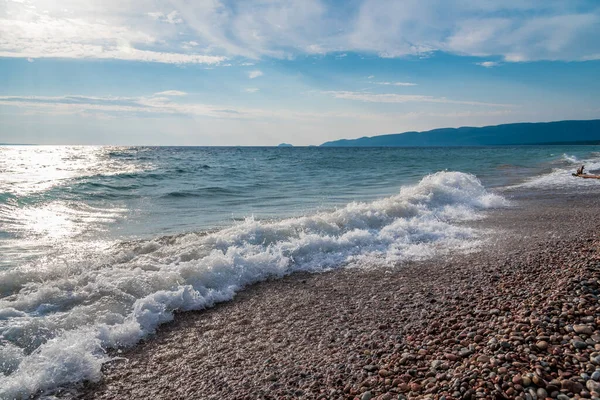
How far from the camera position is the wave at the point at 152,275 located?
496 centimetres

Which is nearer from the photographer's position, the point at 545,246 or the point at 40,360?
the point at 40,360

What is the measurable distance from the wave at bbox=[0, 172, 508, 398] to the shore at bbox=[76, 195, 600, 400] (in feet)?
1.35

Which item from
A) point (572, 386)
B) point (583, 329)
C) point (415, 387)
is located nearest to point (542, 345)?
point (583, 329)

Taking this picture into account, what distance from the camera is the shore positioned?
11.9 ft

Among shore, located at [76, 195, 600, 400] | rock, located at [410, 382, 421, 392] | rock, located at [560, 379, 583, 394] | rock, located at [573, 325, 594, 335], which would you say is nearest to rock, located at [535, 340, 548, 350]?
shore, located at [76, 195, 600, 400]

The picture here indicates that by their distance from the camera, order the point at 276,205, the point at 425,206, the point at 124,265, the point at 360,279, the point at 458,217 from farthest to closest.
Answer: the point at 276,205 → the point at 425,206 → the point at 458,217 → the point at 124,265 → the point at 360,279

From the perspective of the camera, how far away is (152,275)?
23.9ft

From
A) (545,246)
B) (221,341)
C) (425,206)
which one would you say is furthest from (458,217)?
(221,341)

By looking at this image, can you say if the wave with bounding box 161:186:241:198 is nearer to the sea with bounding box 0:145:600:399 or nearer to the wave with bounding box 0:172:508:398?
the sea with bounding box 0:145:600:399

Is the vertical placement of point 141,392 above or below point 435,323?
below

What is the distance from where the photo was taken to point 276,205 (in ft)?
56.4

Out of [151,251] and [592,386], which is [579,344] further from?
[151,251]

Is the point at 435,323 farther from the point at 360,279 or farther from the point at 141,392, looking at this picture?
the point at 141,392

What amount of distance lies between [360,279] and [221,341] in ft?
10.2
